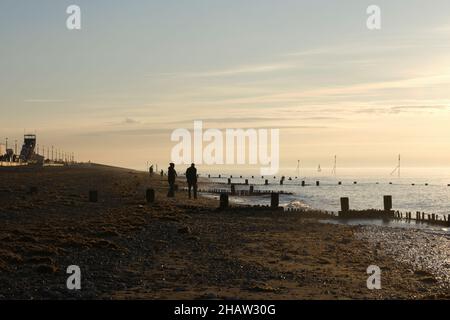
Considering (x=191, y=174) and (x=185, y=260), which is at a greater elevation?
(x=191, y=174)

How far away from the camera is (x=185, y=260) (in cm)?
1566

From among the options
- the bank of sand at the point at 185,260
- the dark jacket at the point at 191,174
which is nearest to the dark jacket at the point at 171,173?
the dark jacket at the point at 191,174

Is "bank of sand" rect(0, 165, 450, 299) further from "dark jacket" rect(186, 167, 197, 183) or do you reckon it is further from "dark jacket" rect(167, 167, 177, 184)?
"dark jacket" rect(167, 167, 177, 184)

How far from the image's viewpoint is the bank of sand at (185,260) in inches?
476

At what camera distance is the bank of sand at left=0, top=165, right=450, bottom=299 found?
12081 mm

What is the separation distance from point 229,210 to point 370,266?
18.6 metres

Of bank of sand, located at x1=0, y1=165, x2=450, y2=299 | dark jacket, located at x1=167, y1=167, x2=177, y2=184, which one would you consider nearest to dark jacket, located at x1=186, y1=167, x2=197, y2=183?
dark jacket, located at x1=167, y1=167, x2=177, y2=184

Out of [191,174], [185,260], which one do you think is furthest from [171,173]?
[185,260]

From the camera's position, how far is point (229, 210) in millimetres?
34625

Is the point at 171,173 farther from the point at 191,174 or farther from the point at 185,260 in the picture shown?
the point at 185,260

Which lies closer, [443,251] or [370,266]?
[370,266]

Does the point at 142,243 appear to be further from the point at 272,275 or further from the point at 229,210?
the point at 229,210

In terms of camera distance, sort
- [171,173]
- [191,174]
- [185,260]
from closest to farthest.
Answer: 1. [185,260]
2. [191,174]
3. [171,173]
